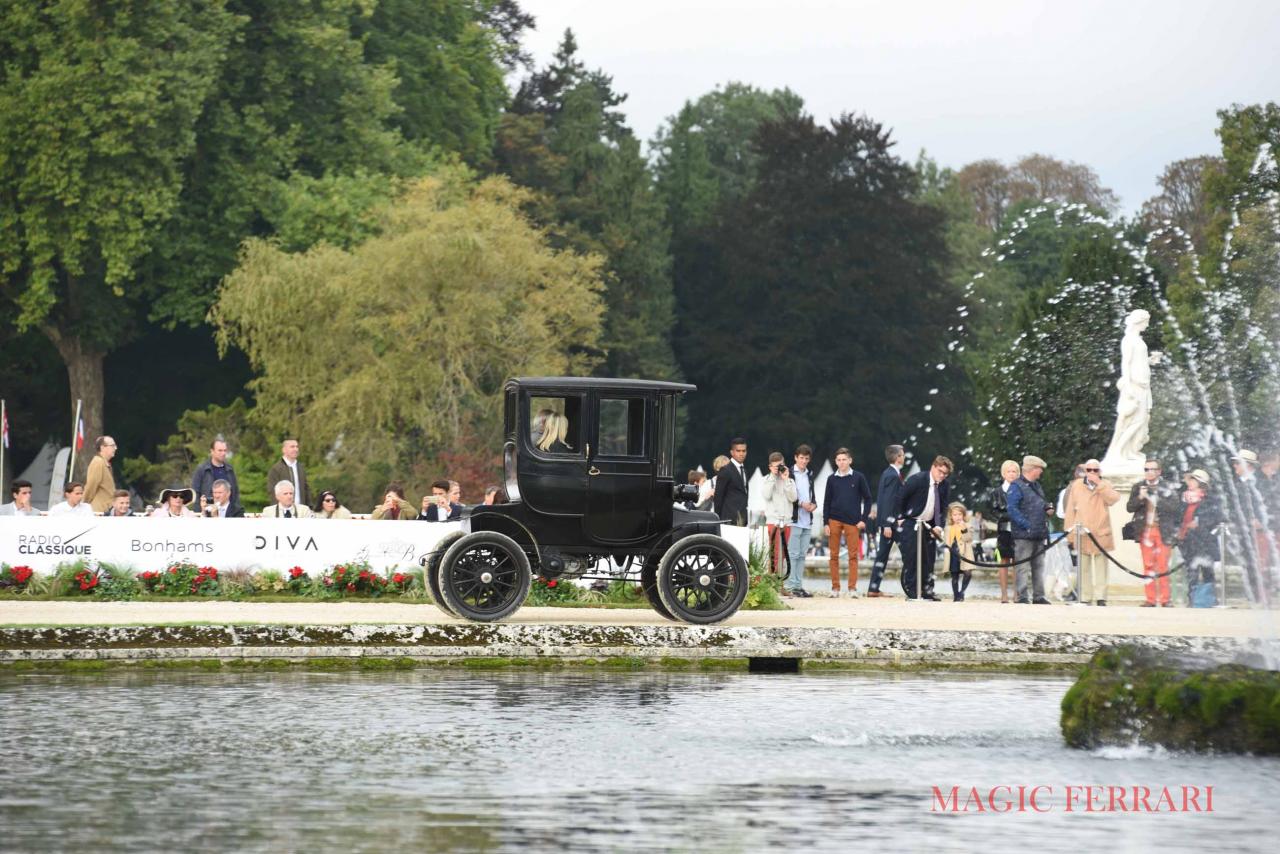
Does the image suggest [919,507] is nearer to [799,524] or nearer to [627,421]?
[799,524]

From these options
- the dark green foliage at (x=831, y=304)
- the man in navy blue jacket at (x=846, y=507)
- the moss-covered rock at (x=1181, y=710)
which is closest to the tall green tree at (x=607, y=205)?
the dark green foliage at (x=831, y=304)

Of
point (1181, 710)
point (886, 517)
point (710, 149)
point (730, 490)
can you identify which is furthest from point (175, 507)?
point (710, 149)

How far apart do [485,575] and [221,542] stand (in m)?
5.46

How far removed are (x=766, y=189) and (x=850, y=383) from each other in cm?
819

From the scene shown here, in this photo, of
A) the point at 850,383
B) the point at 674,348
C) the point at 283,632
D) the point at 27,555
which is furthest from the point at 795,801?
the point at 674,348

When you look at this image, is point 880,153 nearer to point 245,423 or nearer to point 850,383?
point 850,383

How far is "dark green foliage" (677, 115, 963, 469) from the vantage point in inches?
2913

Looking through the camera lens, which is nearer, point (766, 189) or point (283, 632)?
point (283, 632)

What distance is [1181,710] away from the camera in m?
11.8

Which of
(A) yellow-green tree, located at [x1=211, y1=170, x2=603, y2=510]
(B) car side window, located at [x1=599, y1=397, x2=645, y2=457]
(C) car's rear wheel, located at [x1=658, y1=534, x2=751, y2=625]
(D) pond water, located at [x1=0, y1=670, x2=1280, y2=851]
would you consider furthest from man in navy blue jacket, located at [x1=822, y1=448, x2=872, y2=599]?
(A) yellow-green tree, located at [x1=211, y1=170, x2=603, y2=510]

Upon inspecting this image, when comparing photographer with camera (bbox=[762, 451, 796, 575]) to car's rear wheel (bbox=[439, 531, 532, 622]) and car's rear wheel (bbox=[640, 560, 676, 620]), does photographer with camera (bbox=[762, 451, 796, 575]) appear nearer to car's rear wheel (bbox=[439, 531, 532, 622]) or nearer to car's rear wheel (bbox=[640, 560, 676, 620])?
car's rear wheel (bbox=[640, 560, 676, 620])

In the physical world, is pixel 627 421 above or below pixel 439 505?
above

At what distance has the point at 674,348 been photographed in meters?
80.9

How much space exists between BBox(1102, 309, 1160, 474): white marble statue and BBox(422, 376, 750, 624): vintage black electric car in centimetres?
1612
